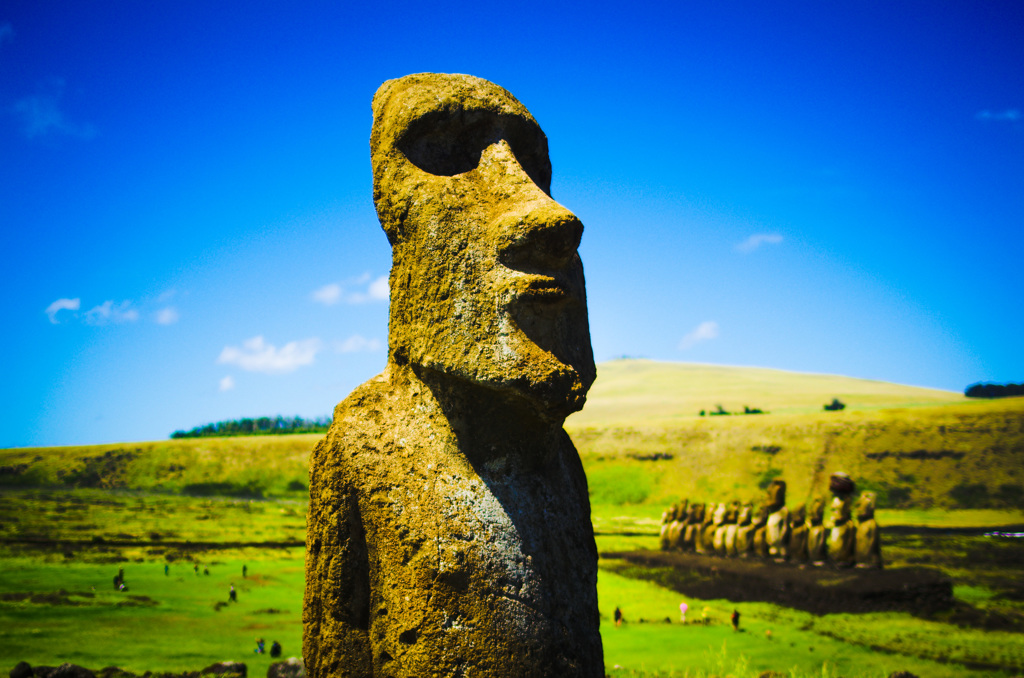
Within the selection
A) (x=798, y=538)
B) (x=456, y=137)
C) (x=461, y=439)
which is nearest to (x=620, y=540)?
(x=798, y=538)

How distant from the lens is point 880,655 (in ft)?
37.8

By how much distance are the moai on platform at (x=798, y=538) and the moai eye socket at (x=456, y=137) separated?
64.4ft

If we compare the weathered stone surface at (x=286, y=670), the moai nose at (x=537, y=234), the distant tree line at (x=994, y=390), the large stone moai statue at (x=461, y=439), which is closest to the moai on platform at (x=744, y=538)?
the weathered stone surface at (x=286, y=670)

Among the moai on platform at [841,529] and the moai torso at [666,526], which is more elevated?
the moai on platform at [841,529]

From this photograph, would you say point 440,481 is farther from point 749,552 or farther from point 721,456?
point 721,456

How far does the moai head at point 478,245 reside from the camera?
3287mm

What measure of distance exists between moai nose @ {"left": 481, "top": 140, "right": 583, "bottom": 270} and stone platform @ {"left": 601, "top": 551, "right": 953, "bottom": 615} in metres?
14.9

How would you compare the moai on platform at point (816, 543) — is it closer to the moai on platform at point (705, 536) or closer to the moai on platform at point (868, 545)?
the moai on platform at point (868, 545)

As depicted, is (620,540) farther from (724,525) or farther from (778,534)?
(778,534)

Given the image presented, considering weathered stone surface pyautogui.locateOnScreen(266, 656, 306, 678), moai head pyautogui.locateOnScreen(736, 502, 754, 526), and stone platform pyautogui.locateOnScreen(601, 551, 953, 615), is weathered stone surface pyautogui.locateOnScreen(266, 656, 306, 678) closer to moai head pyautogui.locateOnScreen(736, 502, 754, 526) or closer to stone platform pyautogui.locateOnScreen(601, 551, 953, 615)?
stone platform pyautogui.locateOnScreen(601, 551, 953, 615)

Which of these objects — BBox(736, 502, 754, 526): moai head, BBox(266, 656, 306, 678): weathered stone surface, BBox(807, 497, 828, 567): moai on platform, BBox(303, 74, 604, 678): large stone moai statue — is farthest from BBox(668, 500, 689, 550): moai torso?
BBox(303, 74, 604, 678): large stone moai statue

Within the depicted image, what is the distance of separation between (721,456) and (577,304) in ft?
142

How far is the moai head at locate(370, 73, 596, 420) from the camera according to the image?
10.8 ft

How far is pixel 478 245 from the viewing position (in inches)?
137
